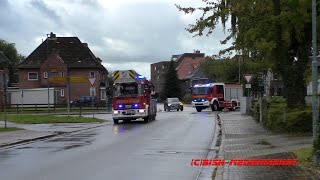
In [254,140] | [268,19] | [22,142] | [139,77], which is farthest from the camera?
[139,77]

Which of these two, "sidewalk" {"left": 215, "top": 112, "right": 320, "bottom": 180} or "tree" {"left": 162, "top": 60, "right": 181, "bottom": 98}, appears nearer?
"sidewalk" {"left": 215, "top": 112, "right": 320, "bottom": 180}

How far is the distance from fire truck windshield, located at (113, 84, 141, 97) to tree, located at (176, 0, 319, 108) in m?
9.13

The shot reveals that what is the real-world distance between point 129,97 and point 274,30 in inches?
505

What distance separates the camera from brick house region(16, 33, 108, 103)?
73.2 metres

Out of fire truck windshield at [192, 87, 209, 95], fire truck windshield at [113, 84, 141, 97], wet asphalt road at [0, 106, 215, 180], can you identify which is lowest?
wet asphalt road at [0, 106, 215, 180]

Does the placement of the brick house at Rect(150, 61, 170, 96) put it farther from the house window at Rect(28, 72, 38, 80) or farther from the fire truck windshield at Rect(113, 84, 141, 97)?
the fire truck windshield at Rect(113, 84, 141, 97)

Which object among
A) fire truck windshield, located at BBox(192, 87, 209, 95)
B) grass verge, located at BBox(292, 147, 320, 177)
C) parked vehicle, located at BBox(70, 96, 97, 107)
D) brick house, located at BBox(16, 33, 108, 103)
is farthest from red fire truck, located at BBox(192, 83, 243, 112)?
grass verge, located at BBox(292, 147, 320, 177)

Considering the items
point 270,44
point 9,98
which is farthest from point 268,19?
point 9,98

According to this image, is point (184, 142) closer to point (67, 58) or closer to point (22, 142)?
point (22, 142)

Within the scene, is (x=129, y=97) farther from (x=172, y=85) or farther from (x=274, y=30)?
(x=172, y=85)

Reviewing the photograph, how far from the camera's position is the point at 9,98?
67.2 meters

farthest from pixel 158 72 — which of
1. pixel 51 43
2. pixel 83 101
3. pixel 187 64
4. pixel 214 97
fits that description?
pixel 214 97

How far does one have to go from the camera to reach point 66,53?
256 feet

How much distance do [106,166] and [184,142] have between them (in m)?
6.71
